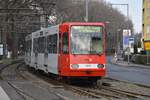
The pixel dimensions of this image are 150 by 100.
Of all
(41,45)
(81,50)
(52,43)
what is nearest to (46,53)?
(52,43)

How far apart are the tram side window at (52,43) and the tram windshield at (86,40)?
8.10ft

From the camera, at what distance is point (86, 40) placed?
2486 centimetres

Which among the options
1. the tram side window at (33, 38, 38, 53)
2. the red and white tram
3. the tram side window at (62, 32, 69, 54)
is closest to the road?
the red and white tram

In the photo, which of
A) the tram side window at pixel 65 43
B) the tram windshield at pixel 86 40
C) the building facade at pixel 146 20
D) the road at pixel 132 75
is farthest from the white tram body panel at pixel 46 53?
the building facade at pixel 146 20

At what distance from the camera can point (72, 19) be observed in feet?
272

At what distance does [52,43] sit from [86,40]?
3.85m

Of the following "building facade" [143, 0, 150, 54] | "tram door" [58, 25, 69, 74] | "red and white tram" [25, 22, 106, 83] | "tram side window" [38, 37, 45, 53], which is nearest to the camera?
"red and white tram" [25, 22, 106, 83]

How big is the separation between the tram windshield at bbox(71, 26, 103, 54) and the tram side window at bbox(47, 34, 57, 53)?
8.10ft

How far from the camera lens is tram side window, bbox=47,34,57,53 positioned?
27.3 metres

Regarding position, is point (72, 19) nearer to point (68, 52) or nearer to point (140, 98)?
point (68, 52)

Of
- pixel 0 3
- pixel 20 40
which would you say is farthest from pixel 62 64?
pixel 20 40

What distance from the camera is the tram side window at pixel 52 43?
27.3m

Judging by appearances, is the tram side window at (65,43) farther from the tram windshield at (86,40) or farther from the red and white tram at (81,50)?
the tram windshield at (86,40)

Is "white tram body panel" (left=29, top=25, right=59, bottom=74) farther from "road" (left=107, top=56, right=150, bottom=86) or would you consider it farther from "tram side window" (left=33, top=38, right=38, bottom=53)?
"road" (left=107, top=56, right=150, bottom=86)
